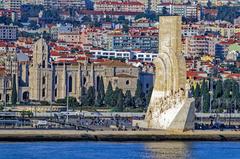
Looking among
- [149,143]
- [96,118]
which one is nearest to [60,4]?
[96,118]

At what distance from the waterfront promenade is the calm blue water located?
0.89 meters

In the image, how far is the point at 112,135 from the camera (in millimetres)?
58031

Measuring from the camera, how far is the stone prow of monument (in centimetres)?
5922

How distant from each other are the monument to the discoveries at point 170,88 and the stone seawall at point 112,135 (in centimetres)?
65

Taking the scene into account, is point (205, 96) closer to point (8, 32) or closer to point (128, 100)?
point (128, 100)

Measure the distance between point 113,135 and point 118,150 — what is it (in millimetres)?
4230

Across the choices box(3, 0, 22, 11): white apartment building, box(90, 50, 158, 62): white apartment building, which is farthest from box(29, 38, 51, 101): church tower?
box(3, 0, 22, 11): white apartment building

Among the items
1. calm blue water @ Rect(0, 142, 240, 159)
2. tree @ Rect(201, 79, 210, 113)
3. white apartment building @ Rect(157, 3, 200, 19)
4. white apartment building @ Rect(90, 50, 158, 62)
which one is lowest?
white apartment building @ Rect(157, 3, 200, 19)

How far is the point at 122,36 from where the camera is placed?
12025 centimetres

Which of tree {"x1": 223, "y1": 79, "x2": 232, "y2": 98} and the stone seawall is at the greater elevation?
the stone seawall

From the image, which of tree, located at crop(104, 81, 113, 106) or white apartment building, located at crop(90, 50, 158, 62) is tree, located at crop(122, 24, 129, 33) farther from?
tree, located at crop(104, 81, 113, 106)

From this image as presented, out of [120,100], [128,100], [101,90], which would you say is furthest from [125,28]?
[120,100]

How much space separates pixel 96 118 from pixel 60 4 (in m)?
87.7

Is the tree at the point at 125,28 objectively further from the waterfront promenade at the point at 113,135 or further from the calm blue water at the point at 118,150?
the calm blue water at the point at 118,150
